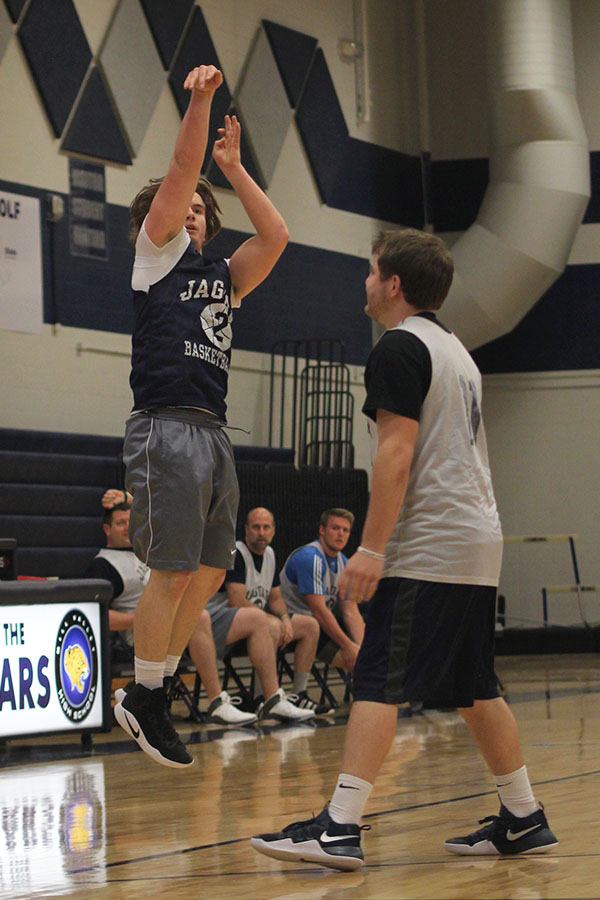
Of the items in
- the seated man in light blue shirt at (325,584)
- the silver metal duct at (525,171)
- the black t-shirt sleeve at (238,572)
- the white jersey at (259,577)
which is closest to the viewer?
the black t-shirt sleeve at (238,572)

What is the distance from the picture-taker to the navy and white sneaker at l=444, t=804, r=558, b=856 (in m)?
3.25

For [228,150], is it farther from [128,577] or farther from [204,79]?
[128,577]

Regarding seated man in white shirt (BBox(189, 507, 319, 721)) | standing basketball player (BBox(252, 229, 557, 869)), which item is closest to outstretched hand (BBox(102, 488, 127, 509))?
seated man in white shirt (BBox(189, 507, 319, 721))

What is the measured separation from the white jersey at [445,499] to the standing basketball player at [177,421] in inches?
20.4

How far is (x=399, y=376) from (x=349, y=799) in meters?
1.02

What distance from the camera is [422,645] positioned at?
3086mm

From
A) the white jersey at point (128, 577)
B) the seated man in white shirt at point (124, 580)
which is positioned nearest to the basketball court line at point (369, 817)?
the seated man in white shirt at point (124, 580)

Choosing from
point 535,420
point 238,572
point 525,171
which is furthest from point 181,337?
point 535,420

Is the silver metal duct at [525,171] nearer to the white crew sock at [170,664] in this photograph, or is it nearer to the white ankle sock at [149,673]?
the white crew sock at [170,664]

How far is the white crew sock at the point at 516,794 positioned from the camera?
3.25m

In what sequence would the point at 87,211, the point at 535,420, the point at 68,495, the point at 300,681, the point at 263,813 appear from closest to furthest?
→ the point at 263,813 < the point at 300,681 < the point at 68,495 < the point at 87,211 < the point at 535,420

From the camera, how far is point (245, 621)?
280 inches

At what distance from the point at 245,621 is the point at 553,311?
7472mm

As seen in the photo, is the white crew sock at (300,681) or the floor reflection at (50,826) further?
the white crew sock at (300,681)
